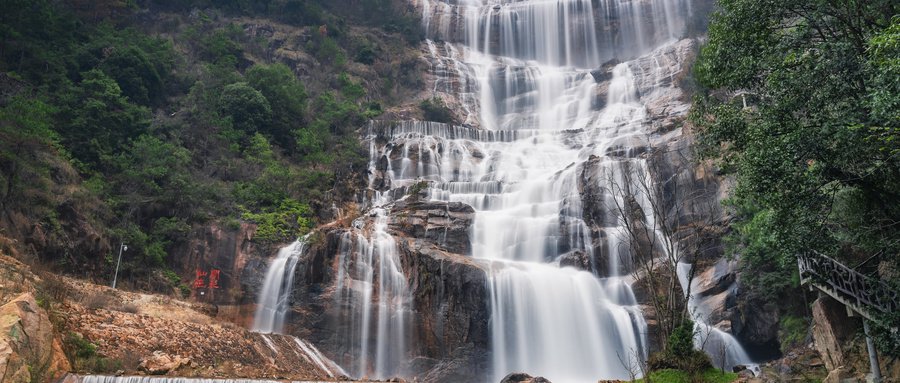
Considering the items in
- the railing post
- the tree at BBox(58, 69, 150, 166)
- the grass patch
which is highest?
the tree at BBox(58, 69, 150, 166)

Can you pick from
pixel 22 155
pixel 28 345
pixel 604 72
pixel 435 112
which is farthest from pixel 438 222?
pixel 604 72

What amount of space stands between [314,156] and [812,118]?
31.3m

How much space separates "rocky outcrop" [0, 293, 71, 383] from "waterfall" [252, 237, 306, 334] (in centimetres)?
1146

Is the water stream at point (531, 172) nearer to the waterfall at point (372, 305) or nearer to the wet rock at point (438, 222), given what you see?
the waterfall at point (372, 305)

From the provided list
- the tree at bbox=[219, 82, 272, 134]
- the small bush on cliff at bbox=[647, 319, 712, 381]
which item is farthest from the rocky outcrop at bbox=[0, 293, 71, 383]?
the tree at bbox=[219, 82, 272, 134]

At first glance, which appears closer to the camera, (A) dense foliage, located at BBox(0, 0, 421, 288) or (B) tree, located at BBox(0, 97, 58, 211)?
(B) tree, located at BBox(0, 97, 58, 211)

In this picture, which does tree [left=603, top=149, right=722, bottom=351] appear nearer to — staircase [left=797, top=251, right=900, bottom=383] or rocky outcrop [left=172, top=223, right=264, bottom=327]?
staircase [left=797, top=251, right=900, bottom=383]

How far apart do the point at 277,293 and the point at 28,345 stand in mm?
13536

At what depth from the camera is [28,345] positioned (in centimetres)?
1434

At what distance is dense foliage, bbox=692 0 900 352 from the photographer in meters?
11.8

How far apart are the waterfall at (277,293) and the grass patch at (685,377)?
1686cm

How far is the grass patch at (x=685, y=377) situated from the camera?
50.0 feet

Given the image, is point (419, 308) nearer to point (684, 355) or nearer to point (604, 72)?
point (684, 355)

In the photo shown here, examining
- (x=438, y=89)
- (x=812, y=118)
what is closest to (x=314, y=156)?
(x=438, y=89)
